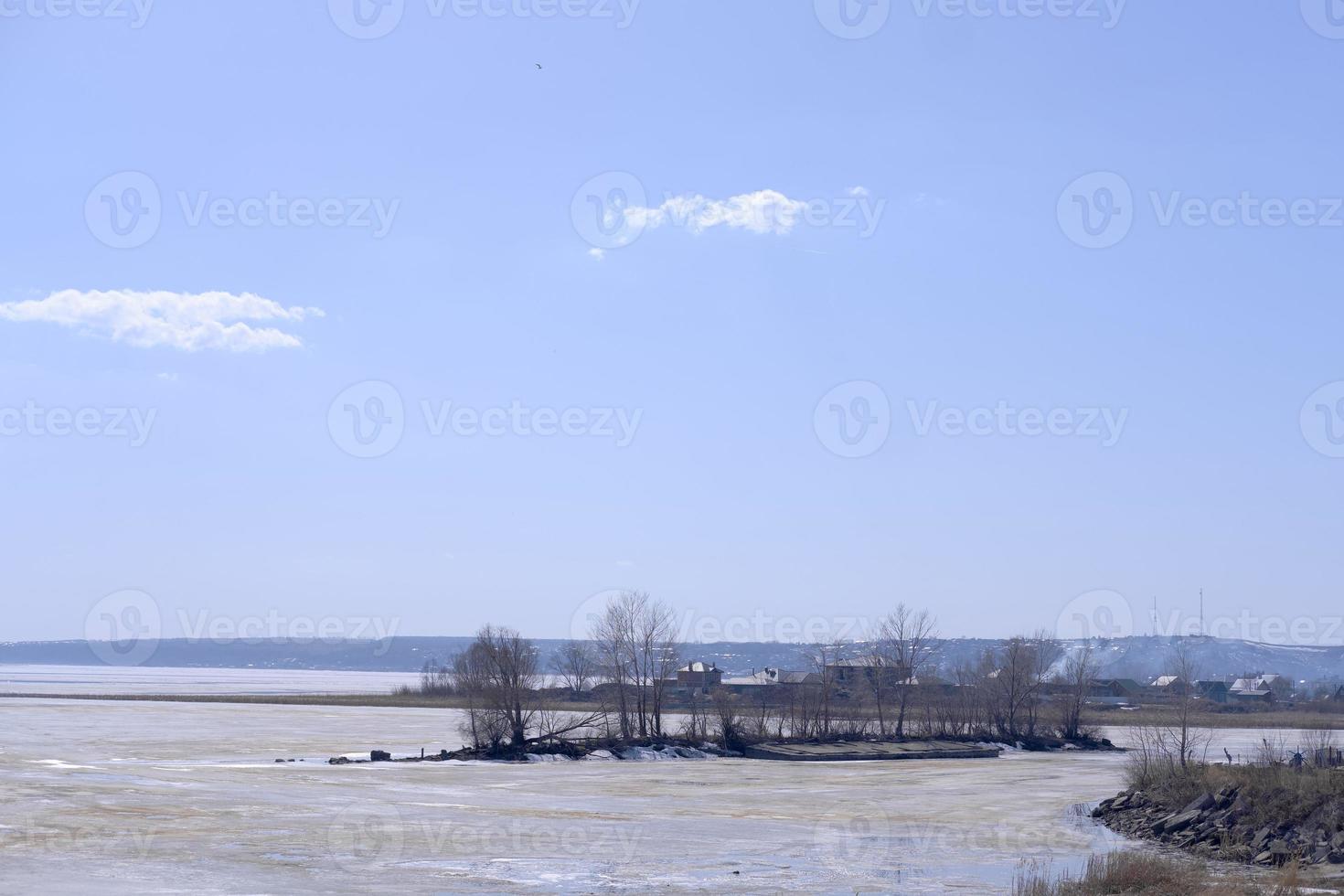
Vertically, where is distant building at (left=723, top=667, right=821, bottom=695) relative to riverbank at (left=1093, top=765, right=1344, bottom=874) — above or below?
below

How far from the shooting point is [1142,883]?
25250 mm

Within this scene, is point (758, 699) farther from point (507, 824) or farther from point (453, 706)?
point (507, 824)

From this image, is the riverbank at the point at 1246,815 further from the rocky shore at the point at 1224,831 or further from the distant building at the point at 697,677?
the distant building at the point at 697,677

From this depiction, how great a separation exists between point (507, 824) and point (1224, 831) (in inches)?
760

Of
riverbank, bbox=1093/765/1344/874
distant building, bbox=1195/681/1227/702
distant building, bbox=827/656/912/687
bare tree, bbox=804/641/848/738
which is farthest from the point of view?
distant building, bbox=1195/681/1227/702

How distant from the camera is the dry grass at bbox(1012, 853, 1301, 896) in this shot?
2392cm

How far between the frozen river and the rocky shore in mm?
1427

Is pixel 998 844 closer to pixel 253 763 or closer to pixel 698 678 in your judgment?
pixel 253 763

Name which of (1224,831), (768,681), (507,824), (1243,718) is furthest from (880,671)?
(507,824)

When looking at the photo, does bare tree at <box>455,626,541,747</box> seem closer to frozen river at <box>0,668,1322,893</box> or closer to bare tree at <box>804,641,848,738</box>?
frozen river at <box>0,668,1322,893</box>

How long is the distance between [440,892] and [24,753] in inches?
1530

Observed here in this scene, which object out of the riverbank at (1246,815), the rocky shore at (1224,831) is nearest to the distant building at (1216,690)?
the riverbank at (1246,815)

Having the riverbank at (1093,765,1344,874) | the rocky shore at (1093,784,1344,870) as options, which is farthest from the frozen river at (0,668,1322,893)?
the riverbank at (1093,765,1344,874)

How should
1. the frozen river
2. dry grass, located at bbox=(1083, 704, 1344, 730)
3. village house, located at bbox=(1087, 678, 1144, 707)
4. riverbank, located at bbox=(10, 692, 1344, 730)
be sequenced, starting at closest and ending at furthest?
the frozen river
dry grass, located at bbox=(1083, 704, 1344, 730)
riverbank, located at bbox=(10, 692, 1344, 730)
village house, located at bbox=(1087, 678, 1144, 707)
